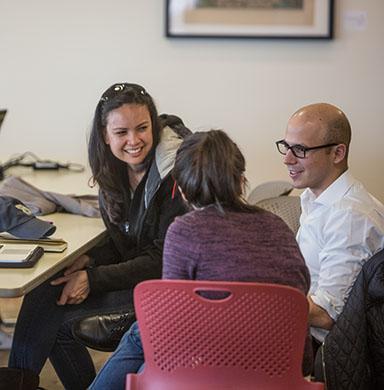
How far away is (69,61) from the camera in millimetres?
3836

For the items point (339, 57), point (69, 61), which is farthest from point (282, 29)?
point (69, 61)

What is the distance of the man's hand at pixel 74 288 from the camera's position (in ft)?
7.95

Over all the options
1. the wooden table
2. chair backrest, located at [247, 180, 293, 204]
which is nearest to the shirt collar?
the wooden table

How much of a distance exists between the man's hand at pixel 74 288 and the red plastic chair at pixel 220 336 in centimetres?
76

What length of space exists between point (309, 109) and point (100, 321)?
866 millimetres

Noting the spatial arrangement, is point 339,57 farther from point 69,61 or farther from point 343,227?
point 343,227

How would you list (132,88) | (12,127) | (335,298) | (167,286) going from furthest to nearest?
(12,127) < (132,88) < (335,298) < (167,286)

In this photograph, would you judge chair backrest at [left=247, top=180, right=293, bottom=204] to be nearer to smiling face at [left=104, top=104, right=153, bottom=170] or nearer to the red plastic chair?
smiling face at [left=104, top=104, right=153, bottom=170]

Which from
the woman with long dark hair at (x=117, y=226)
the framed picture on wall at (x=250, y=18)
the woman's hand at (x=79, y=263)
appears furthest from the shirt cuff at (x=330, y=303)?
the framed picture on wall at (x=250, y=18)

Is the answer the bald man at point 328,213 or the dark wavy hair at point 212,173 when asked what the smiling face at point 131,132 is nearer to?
the bald man at point 328,213

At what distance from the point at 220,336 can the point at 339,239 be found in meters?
0.57

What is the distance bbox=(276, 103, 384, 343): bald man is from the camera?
2.02m

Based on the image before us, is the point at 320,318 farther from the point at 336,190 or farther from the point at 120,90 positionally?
the point at 120,90

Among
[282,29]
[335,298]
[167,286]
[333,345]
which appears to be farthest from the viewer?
[282,29]
